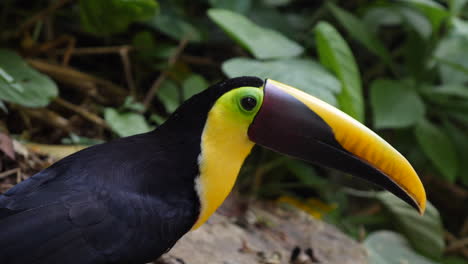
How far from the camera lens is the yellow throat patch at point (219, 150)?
153 centimetres

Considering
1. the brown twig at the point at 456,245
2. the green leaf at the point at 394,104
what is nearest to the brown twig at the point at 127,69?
the green leaf at the point at 394,104

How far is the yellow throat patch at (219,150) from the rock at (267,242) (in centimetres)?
35

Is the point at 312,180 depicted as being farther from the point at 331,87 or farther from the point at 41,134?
the point at 41,134

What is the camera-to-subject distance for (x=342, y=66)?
95.3 inches

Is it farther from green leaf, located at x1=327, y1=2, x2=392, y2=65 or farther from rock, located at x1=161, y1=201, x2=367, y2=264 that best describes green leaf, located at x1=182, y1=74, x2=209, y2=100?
green leaf, located at x1=327, y1=2, x2=392, y2=65

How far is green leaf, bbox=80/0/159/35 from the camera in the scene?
7.88 ft

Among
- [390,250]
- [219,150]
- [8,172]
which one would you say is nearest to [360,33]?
[390,250]

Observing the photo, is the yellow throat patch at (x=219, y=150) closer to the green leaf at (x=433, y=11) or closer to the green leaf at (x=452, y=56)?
the green leaf at (x=433, y=11)

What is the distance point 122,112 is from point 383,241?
1250mm

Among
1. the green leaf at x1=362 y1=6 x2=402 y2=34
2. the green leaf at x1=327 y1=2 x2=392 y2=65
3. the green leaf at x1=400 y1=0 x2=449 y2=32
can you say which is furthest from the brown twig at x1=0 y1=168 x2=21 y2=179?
the green leaf at x1=362 y1=6 x2=402 y2=34

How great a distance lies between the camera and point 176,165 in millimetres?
1507

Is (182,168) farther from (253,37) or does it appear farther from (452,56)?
(452,56)

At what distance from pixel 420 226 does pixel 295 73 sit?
3.13 feet

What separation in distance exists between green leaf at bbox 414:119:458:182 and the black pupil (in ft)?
5.13
